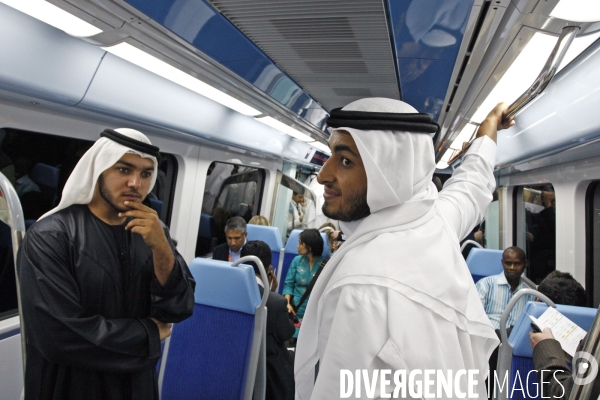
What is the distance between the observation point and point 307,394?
1262 millimetres

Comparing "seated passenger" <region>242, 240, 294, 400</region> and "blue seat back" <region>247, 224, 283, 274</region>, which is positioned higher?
"blue seat back" <region>247, 224, 283, 274</region>

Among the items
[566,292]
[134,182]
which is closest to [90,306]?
[134,182]

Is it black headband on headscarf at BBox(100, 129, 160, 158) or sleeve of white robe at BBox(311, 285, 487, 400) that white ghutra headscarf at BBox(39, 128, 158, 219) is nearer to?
black headband on headscarf at BBox(100, 129, 160, 158)

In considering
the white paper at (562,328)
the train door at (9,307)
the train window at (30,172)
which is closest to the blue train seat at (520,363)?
the white paper at (562,328)

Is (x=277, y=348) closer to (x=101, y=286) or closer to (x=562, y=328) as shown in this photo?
(x=101, y=286)

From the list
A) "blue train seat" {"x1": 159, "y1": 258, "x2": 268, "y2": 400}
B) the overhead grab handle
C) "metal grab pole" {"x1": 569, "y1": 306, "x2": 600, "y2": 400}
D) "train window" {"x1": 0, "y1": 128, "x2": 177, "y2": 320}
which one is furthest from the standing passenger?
"train window" {"x1": 0, "y1": 128, "x2": 177, "y2": 320}

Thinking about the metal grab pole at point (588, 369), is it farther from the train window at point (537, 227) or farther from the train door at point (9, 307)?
the train window at point (537, 227)

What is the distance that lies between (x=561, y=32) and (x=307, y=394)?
60.1 inches

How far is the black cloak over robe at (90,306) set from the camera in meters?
1.57

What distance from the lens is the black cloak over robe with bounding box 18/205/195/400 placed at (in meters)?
1.57

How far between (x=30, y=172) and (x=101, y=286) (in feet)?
6.62

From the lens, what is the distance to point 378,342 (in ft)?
3.17

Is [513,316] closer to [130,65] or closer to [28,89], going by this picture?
[130,65]

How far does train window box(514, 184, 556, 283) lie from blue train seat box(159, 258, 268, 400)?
4.51 metres
